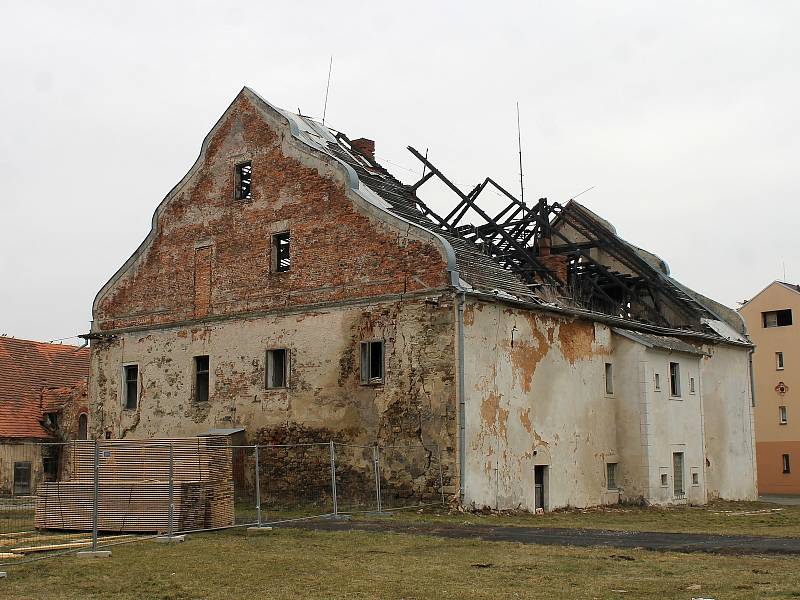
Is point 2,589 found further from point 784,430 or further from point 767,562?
point 784,430

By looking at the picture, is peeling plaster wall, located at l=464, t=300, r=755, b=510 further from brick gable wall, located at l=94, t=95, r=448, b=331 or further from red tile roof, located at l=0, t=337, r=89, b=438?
red tile roof, located at l=0, t=337, r=89, b=438

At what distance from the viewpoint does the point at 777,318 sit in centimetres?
5075

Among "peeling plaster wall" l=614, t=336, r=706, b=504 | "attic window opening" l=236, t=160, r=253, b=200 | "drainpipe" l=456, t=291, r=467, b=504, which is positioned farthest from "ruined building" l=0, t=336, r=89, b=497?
"peeling plaster wall" l=614, t=336, r=706, b=504

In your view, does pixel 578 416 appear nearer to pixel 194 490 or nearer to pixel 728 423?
pixel 728 423

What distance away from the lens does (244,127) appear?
28766 millimetres

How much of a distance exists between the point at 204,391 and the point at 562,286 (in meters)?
11.0

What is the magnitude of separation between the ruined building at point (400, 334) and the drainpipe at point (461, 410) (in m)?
0.05

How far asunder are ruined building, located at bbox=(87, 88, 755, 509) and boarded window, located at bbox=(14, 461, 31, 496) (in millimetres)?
5331

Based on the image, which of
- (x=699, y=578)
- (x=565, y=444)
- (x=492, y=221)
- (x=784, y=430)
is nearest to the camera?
(x=699, y=578)

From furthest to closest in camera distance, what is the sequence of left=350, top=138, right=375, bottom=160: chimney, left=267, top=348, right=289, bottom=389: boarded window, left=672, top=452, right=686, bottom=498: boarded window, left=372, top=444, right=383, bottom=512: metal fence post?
left=350, top=138, right=375, bottom=160: chimney
left=672, top=452, right=686, bottom=498: boarded window
left=267, top=348, right=289, bottom=389: boarded window
left=372, top=444, right=383, bottom=512: metal fence post

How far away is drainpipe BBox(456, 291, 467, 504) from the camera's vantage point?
22.9 metres

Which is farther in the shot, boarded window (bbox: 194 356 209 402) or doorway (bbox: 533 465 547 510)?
boarded window (bbox: 194 356 209 402)

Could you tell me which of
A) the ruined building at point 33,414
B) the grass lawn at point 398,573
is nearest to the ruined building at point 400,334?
the ruined building at point 33,414

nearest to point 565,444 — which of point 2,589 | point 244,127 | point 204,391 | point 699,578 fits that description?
point 204,391
